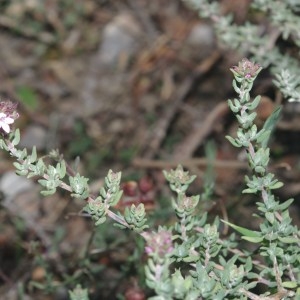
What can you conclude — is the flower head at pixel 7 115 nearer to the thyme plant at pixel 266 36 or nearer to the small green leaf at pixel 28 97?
the thyme plant at pixel 266 36

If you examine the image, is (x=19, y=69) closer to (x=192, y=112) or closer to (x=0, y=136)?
(x=192, y=112)

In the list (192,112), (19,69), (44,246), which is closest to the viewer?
(44,246)

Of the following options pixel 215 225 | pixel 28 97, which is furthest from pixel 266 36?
pixel 28 97

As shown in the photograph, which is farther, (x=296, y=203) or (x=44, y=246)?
(x=296, y=203)

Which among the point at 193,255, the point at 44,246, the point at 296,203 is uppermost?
the point at 193,255

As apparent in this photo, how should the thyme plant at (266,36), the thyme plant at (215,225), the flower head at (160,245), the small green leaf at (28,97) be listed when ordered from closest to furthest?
the flower head at (160,245), the thyme plant at (215,225), the thyme plant at (266,36), the small green leaf at (28,97)

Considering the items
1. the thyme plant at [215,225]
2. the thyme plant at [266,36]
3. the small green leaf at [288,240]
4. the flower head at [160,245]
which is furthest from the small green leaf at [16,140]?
the thyme plant at [266,36]

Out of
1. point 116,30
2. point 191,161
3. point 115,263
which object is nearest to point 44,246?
point 115,263

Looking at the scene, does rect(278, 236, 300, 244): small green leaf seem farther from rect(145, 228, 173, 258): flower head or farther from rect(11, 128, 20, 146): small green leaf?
rect(11, 128, 20, 146): small green leaf

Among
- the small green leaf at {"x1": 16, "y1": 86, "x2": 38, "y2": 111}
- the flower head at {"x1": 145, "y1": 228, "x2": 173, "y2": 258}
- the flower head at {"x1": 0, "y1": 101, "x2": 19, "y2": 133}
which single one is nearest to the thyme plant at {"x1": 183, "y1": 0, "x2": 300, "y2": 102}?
the flower head at {"x1": 0, "y1": 101, "x2": 19, "y2": 133}
